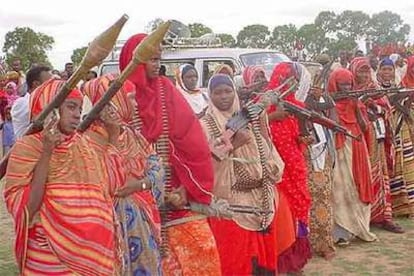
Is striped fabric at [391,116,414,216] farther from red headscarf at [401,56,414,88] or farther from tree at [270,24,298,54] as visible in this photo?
tree at [270,24,298,54]

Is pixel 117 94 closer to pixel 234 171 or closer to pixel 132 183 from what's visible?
pixel 132 183

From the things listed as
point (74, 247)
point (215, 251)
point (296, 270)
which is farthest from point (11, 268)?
point (74, 247)

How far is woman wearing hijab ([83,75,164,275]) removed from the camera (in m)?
3.40

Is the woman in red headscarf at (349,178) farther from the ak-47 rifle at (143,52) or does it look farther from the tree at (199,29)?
the tree at (199,29)

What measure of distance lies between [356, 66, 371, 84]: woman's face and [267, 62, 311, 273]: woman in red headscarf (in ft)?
5.61

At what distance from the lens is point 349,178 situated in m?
6.82

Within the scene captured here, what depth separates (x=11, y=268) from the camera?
6199mm

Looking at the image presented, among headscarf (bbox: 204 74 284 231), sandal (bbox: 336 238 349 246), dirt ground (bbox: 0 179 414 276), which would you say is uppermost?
headscarf (bbox: 204 74 284 231)

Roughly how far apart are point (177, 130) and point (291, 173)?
2098 millimetres

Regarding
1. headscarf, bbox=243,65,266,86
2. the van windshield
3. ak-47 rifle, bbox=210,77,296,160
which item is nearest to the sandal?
headscarf, bbox=243,65,266,86

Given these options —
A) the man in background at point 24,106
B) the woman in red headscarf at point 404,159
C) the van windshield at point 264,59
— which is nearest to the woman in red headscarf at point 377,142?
the woman in red headscarf at point 404,159

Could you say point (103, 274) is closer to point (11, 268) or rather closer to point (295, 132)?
point (295, 132)

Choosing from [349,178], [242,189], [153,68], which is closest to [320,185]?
[349,178]

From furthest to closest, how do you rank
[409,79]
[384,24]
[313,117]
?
[384,24]
[409,79]
[313,117]
